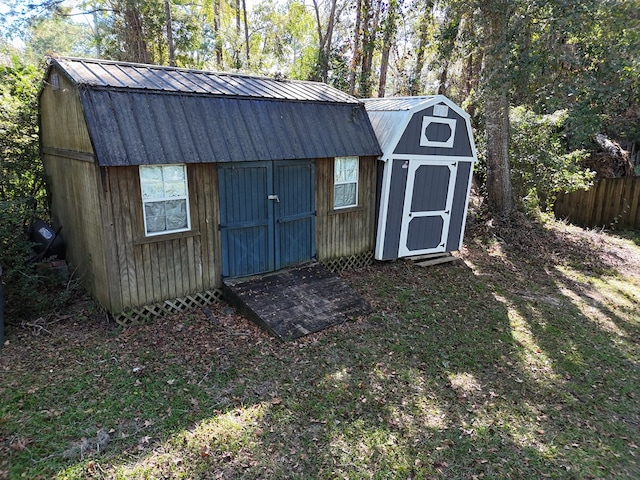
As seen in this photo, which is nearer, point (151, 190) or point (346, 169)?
point (151, 190)

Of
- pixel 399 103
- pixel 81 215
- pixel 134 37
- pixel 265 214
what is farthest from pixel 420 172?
pixel 134 37

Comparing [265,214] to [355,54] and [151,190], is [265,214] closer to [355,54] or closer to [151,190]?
[151,190]

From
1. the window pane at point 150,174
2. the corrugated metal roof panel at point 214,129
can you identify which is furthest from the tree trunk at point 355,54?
the window pane at point 150,174

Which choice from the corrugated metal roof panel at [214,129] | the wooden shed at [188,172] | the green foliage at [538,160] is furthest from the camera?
the green foliage at [538,160]

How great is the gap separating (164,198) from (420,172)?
16.2 ft

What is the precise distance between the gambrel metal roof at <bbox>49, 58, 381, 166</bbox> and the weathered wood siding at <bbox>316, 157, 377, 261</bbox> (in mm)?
460

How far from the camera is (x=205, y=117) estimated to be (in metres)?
5.88

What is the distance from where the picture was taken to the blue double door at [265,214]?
20.7 ft

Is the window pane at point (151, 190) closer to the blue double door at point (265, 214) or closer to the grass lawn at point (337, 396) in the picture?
the blue double door at point (265, 214)

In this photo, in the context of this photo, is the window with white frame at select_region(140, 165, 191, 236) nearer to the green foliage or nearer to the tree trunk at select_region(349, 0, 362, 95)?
the green foliage

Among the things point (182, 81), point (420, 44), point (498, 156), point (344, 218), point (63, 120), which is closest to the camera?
point (63, 120)

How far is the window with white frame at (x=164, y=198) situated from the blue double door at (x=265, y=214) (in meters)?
0.57

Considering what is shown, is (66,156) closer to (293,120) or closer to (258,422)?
(293,120)

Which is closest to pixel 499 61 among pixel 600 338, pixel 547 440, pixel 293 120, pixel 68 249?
pixel 293 120
